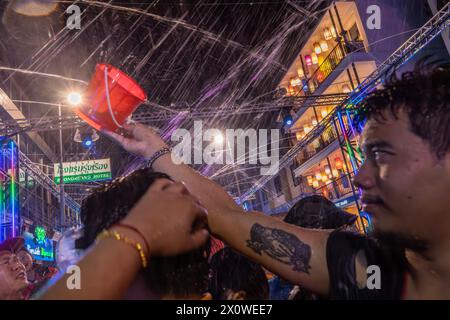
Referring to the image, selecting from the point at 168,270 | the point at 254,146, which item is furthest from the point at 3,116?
the point at 254,146

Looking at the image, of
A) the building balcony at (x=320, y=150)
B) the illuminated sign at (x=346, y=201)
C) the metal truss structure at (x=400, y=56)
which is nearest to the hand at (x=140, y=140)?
the metal truss structure at (x=400, y=56)

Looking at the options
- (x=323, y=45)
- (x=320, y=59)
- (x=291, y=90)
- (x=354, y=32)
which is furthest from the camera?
(x=291, y=90)

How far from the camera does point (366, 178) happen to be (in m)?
1.47

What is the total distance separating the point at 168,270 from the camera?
3.90 ft

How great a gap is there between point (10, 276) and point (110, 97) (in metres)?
2.43

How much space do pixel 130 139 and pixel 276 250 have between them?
1035 mm

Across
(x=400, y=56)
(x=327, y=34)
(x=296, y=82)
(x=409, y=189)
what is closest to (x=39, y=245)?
(x=400, y=56)

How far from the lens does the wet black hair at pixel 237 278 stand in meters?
1.94

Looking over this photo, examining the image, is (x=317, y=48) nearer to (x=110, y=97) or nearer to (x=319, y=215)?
(x=319, y=215)

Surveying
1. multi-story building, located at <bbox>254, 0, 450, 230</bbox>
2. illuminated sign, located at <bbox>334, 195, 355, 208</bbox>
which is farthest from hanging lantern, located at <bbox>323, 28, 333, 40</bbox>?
illuminated sign, located at <bbox>334, 195, 355, 208</bbox>

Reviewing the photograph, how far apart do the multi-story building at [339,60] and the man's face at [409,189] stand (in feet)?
40.6

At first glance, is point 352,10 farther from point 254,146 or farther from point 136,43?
point 254,146

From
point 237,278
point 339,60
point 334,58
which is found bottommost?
point 237,278

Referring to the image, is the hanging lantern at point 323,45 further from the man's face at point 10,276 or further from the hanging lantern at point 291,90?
the man's face at point 10,276
